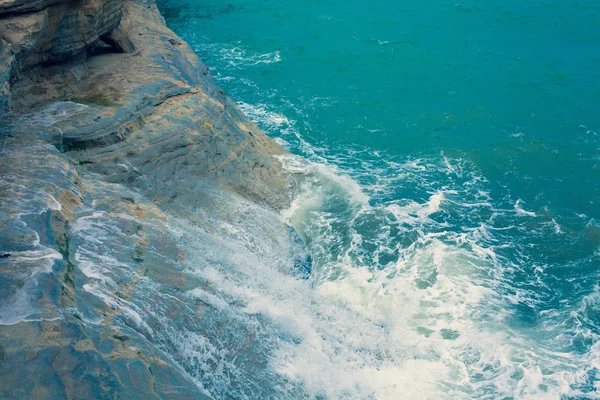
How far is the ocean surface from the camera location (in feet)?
35.9

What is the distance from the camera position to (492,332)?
12.2 m

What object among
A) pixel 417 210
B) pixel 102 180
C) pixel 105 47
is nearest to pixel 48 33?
pixel 105 47

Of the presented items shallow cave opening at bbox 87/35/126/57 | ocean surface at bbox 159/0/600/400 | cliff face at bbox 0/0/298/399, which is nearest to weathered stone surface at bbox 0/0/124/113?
cliff face at bbox 0/0/298/399

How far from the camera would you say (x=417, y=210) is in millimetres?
15859

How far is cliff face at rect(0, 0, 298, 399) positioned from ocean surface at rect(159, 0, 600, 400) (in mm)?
1007

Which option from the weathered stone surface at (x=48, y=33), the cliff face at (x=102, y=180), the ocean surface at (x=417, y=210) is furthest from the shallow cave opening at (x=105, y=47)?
the ocean surface at (x=417, y=210)

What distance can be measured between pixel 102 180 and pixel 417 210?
7973 millimetres

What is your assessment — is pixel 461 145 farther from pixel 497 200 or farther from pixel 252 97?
pixel 252 97

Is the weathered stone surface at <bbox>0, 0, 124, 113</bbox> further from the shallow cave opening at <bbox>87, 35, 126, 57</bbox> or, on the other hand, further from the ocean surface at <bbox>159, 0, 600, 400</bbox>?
the ocean surface at <bbox>159, 0, 600, 400</bbox>

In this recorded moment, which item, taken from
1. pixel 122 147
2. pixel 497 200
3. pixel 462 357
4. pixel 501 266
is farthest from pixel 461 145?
pixel 122 147

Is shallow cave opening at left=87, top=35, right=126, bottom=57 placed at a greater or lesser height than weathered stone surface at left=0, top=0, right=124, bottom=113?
lesser

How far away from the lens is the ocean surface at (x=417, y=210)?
1094cm

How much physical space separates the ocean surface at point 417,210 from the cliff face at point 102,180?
1.01 meters

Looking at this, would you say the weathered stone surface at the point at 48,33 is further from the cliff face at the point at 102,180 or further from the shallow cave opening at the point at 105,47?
the shallow cave opening at the point at 105,47
